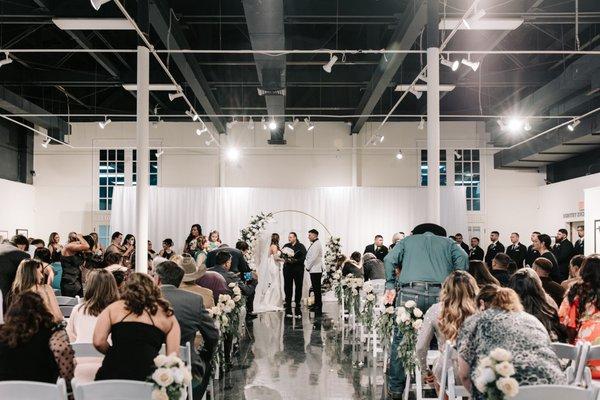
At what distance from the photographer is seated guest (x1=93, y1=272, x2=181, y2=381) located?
3.81 m

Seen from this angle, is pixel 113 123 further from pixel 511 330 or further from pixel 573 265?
pixel 511 330

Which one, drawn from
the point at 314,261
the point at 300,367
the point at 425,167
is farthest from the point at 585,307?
the point at 425,167

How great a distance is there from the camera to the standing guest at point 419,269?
6184 millimetres

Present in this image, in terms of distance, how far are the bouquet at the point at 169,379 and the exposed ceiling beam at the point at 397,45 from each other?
257 inches

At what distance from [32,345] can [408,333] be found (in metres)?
2.98

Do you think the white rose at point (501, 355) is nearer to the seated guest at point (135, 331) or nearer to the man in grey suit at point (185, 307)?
the seated guest at point (135, 331)

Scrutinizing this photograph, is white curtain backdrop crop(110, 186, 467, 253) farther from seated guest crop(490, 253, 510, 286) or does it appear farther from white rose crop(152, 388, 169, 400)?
white rose crop(152, 388, 169, 400)

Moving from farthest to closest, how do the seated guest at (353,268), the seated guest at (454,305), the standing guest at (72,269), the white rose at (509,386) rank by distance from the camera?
the seated guest at (353,268) < the standing guest at (72,269) < the seated guest at (454,305) < the white rose at (509,386)

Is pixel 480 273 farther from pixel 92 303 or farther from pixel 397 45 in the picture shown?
pixel 397 45

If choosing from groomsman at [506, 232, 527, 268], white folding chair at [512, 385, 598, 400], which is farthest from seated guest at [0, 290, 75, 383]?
groomsman at [506, 232, 527, 268]

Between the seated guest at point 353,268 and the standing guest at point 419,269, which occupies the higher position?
the standing guest at point 419,269

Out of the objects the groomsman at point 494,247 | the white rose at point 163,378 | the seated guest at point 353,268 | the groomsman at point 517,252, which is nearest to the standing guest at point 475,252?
the groomsman at point 494,247

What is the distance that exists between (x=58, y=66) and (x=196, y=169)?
17.5ft

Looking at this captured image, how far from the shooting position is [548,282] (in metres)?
6.45
